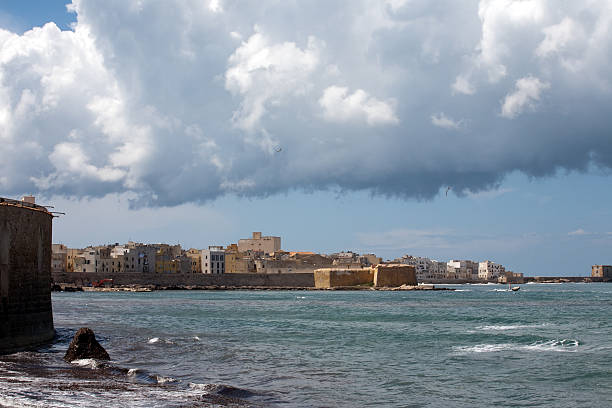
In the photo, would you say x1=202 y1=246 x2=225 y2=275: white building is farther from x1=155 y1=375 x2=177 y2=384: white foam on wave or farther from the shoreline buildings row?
x1=155 y1=375 x2=177 y2=384: white foam on wave

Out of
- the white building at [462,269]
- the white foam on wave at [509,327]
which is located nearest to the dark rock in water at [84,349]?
the white foam on wave at [509,327]

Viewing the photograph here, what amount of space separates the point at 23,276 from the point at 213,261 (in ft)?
342

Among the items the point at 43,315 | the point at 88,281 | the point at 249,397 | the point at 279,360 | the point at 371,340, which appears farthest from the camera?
the point at 88,281

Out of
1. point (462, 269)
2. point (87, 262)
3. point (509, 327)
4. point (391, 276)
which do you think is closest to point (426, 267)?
point (462, 269)

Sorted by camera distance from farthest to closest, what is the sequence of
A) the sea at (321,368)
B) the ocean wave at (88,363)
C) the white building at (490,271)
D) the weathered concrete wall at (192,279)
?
the white building at (490,271) → the weathered concrete wall at (192,279) → the ocean wave at (88,363) → the sea at (321,368)

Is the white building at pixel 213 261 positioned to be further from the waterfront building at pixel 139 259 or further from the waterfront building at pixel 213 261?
the waterfront building at pixel 139 259

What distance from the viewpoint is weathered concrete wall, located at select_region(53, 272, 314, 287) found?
97.4 metres

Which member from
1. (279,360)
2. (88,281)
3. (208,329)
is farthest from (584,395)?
(88,281)

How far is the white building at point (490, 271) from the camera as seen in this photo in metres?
186

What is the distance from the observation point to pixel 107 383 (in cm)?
1331

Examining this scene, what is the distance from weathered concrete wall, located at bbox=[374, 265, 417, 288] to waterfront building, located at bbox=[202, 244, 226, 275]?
36.1 metres

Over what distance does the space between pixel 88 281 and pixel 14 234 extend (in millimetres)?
84628

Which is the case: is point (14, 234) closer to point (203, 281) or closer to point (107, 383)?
point (107, 383)

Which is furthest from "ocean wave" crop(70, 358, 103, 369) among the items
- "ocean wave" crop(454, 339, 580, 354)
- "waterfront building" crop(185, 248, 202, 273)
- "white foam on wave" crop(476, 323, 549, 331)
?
"waterfront building" crop(185, 248, 202, 273)
